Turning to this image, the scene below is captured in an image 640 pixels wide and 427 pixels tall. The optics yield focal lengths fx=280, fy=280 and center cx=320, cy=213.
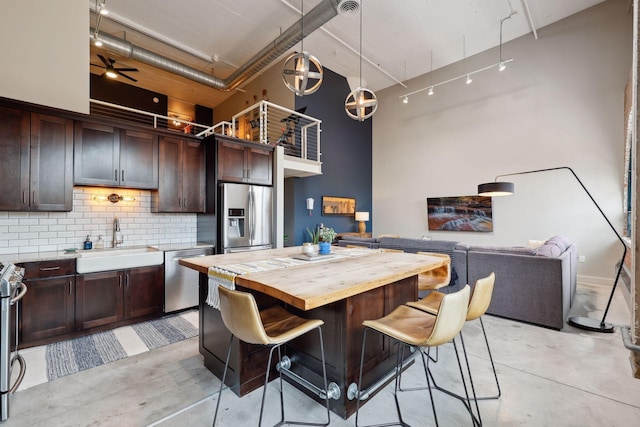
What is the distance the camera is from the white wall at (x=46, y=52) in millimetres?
3023

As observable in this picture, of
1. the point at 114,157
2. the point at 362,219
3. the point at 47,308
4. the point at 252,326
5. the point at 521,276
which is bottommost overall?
the point at 47,308

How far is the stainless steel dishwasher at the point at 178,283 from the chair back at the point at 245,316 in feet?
8.12

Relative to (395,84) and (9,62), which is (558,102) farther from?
(9,62)

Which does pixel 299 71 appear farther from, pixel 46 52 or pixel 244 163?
pixel 46 52

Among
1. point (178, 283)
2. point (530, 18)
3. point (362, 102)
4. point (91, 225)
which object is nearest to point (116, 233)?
point (91, 225)

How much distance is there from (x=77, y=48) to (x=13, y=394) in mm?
3642

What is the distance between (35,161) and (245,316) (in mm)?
3218

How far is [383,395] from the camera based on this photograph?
199 centimetres

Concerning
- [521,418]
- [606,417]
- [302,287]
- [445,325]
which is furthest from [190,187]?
[606,417]

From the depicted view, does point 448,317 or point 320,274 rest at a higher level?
point 320,274

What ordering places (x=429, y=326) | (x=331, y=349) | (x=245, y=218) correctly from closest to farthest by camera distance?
(x=429, y=326), (x=331, y=349), (x=245, y=218)

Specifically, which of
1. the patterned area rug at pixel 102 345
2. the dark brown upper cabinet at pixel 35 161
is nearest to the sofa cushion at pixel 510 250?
the patterned area rug at pixel 102 345

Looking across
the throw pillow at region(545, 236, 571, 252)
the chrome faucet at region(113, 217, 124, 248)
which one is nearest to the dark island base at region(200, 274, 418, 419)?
the chrome faucet at region(113, 217, 124, 248)

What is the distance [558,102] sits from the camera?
557 centimetres
